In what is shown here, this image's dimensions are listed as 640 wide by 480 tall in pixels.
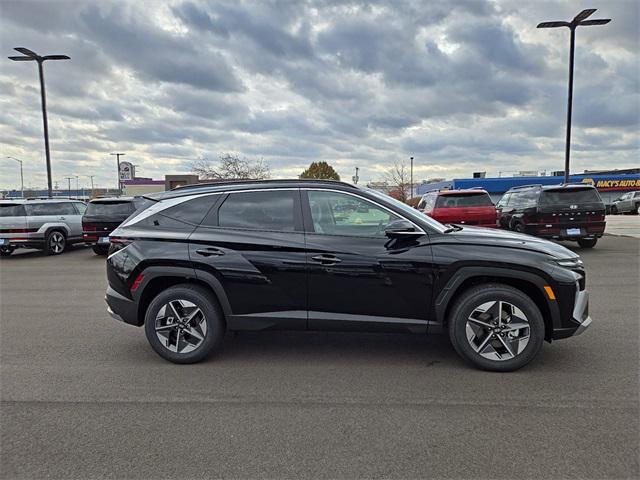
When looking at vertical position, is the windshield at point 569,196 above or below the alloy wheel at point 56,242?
above

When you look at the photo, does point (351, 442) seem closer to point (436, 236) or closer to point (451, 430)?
point (451, 430)

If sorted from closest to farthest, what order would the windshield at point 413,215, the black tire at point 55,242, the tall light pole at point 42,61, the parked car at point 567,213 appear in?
the windshield at point 413,215, the parked car at point 567,213, the black tire at point 55,242, the tall light pole at point 42,61

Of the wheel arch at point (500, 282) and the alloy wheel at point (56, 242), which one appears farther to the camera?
the alloy wheel at point (56, 242)

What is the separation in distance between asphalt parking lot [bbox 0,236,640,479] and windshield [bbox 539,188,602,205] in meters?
6.48

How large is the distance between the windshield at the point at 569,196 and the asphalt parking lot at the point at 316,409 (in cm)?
648

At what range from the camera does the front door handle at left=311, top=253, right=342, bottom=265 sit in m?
4.21

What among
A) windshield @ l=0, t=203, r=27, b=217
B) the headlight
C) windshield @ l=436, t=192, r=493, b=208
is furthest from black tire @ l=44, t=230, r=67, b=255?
the headlight

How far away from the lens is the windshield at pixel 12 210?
13.0 meters

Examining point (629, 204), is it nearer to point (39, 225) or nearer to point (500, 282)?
point (500, 282)

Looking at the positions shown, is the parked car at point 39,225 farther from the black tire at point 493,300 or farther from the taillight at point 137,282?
the black tire at point 493,300

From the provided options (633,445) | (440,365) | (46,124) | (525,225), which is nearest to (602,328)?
(440,365)

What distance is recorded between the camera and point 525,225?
11633mm

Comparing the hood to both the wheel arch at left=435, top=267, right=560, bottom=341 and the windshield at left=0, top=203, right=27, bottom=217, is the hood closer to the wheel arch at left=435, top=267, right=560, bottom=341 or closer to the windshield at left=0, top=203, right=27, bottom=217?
the wheel arch at left=435, top=267, right=560, bottom=341

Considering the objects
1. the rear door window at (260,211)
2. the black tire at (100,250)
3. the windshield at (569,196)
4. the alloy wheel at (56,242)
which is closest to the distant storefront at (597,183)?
the windshield at (569,196)
